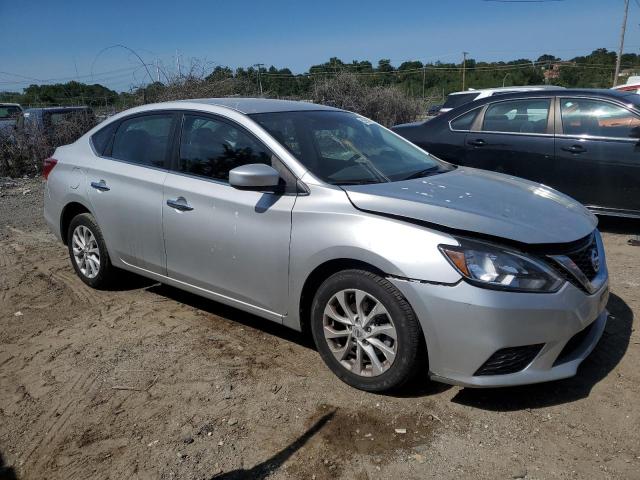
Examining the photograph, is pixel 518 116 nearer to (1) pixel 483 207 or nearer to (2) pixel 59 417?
(1) pixel 483 207

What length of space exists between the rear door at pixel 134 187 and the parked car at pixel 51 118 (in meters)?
8.73

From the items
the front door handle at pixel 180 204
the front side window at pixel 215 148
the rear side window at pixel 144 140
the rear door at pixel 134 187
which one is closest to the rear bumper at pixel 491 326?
the front side window at pixel 215 148

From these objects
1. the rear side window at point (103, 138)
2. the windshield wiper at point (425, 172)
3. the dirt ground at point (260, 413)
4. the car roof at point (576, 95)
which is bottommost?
the dirt ground at point (260, 413)

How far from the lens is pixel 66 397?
3381 mm

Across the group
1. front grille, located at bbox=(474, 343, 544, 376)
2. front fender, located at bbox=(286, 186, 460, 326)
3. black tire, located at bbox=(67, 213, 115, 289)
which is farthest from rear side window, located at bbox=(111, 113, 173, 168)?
front grille, located at bbox=(474, 343, 544, 376)

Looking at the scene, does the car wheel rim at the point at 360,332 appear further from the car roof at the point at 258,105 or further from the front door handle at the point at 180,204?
the car roof at the point at 258,105

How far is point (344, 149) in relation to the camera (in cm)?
398

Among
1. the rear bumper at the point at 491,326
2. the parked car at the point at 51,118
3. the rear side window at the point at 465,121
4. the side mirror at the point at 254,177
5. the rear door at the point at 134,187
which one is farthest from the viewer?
the parked car at the point at 51,118

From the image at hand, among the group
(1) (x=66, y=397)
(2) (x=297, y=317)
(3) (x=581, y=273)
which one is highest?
(3) (x=581, y=273)

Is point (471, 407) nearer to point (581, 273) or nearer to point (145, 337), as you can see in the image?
point (581, 273)

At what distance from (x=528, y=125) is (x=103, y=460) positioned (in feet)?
18.6

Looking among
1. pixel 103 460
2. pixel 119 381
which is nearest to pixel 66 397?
pixel 119 381

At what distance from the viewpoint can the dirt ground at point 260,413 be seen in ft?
8.84

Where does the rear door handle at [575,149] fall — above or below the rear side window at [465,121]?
below
